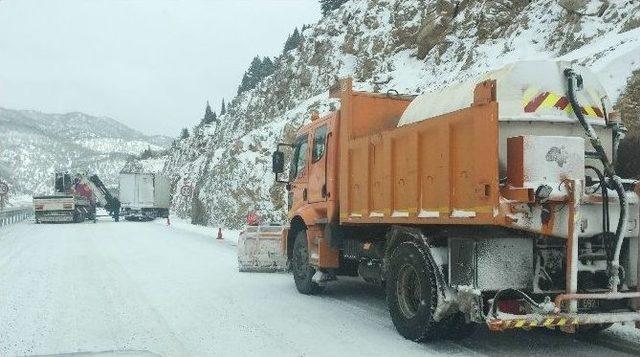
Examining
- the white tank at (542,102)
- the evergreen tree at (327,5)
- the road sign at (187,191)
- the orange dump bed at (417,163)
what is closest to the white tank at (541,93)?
the white tank at (542,102)

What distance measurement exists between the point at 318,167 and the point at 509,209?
14.7 ft

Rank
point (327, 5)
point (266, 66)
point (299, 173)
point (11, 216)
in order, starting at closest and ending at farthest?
point (299, 173), point (11, 216), point (327, 5), point (266, 66)

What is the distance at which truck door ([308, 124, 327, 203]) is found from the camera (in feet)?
28.8

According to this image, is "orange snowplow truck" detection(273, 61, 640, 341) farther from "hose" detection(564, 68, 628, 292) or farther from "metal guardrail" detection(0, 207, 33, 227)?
"metal guardrail" detection(0, 207, 33, 227)

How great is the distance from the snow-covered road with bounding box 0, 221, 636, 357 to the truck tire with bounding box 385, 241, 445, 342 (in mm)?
160

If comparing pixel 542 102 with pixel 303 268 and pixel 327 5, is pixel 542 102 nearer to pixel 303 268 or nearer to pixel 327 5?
pixel 303 268

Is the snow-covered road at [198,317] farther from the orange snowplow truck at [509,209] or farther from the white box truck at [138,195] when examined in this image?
the white box truck at [138,195]

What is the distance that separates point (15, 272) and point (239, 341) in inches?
307

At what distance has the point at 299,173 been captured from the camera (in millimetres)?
9969

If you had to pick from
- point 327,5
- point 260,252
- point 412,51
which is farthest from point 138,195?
point 327,5

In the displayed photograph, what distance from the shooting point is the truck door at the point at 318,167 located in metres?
8.77

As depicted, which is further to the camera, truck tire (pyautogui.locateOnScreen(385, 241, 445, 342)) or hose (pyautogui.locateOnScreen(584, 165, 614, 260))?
truck tire (pyautogui.locateOnScreen(385, 241, 445, 342))

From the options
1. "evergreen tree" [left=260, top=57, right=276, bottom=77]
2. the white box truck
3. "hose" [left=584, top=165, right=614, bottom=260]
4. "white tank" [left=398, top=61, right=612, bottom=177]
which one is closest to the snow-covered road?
"hose" [left=584, top=165, right=614, bottom=260]

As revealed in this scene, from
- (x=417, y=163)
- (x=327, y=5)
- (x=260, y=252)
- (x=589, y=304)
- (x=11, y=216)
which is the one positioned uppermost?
(x=327, y=5)
